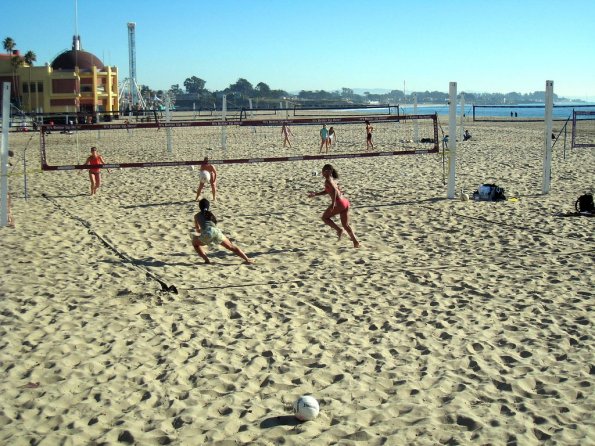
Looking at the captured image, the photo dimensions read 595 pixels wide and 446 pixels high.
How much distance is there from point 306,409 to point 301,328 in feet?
5.59

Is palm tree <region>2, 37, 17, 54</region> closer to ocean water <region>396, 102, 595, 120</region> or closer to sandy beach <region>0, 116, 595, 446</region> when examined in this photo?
ocean water <region>396, 102, 595, 120</region>

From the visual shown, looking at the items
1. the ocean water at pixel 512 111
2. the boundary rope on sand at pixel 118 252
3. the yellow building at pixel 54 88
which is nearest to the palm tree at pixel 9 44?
the yellow building at pixel 54 88

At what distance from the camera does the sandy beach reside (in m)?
4.04

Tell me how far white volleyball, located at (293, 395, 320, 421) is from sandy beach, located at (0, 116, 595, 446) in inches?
2.1

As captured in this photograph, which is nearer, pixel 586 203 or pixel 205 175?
pixel 586 203

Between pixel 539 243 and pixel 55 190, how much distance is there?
34.0ft

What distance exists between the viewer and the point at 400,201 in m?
12.1

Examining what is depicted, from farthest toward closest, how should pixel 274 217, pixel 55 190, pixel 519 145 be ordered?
pixel 519 145
pixel 55 190
pixel 274 217

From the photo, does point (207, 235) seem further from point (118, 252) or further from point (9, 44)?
point (9, 44)

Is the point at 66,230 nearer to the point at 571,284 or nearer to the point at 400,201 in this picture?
the point at 400,201

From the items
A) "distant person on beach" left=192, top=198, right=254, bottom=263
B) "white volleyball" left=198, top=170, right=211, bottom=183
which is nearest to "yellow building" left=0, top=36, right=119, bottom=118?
"white volleyball" left=198, top=170, right=211, bottom=183

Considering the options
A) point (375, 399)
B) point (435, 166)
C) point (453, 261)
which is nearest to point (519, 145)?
point (435, 166)

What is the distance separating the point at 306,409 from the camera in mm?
4016

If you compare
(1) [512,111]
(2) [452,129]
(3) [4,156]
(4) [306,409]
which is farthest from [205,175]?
(1) [512,111]
